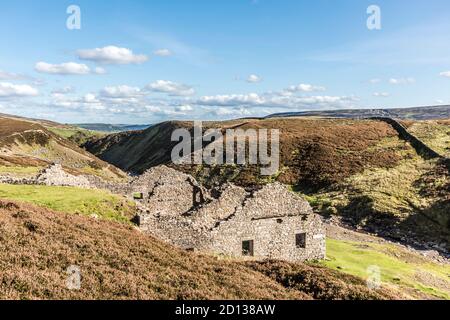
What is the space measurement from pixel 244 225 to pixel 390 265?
1486 centimetres

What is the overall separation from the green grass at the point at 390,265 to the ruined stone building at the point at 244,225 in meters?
3.07

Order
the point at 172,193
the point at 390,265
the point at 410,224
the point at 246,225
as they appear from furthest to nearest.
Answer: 1. the point at 410,224
2. the point at 172,193
3. the point at 390,265
4. the point at 246,225

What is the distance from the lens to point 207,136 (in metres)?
141

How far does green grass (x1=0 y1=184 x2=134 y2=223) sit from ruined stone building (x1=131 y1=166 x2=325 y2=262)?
1547 mm

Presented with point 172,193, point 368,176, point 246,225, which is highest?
point 172,193

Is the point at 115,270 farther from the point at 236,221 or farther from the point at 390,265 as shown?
the point at 390,265

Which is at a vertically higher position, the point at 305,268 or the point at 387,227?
the point at 305,268

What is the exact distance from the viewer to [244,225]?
101ft

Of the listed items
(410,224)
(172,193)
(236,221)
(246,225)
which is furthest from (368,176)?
Answer: (236,221)

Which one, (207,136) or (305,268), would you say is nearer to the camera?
(305,268)
